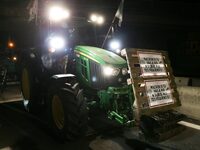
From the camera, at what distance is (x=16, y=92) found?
11.1 m

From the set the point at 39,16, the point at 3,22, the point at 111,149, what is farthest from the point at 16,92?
the point at 3,22

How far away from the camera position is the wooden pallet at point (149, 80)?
519 centimetres

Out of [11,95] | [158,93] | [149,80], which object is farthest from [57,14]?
[11,95]

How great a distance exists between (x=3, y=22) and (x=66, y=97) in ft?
54.7

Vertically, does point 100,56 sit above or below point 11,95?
above

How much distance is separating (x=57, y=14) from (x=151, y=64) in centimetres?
286

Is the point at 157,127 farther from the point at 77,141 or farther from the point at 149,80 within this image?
the point at 77,141

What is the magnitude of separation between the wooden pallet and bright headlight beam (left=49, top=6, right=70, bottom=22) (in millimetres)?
2419

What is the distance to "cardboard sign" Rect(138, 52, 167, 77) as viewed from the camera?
5.50 metres

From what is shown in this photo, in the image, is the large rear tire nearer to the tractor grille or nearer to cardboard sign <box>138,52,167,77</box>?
the tractor grille

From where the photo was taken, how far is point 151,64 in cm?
571

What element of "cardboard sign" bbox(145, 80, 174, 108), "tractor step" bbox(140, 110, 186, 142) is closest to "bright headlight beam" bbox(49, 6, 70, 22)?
"cardboard sign" bbox(145, 80, 174, 108)

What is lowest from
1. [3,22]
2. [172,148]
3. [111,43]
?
[172,148]

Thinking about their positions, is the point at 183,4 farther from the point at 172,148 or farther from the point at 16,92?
the point at 172,148
